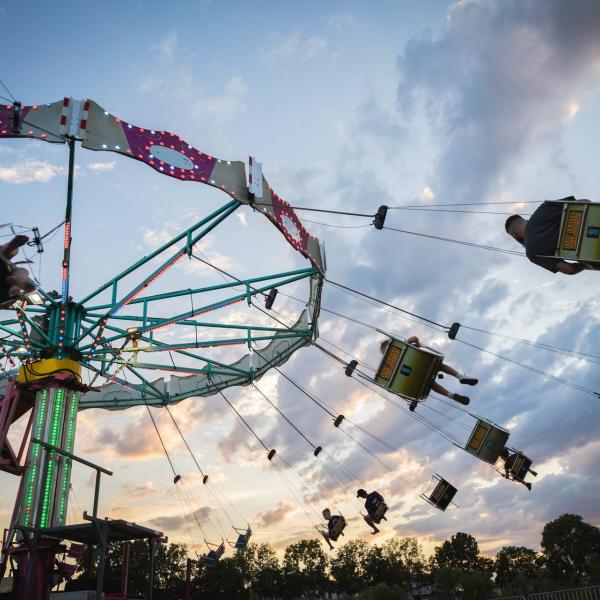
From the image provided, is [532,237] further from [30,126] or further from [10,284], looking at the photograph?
[30,126]

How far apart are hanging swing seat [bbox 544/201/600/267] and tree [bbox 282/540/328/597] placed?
296 ft

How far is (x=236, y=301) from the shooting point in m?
17.4

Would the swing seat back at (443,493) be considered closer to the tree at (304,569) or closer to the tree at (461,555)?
the tree at (304,569)

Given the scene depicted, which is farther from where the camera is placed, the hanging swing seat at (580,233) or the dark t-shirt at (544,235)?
the dark t-shirt at (544,235)

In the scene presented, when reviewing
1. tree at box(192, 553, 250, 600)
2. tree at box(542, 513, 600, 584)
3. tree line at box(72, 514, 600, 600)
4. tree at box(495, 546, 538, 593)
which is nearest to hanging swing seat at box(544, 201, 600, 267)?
tree line at box(72, 514, 600, 600)

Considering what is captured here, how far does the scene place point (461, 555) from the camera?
10169 centimetres

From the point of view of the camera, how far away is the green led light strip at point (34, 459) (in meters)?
13.8

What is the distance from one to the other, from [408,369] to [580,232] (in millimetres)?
5194

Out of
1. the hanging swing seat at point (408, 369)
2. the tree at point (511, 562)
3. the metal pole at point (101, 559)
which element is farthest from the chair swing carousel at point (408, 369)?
the tree at point (511, 562)

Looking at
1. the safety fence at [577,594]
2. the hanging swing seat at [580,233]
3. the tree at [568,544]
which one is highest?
the tree at [568,544]

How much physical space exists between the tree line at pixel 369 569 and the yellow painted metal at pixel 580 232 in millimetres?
57523

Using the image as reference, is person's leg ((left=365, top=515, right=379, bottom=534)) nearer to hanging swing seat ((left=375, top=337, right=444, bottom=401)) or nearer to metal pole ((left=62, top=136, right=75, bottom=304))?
hanging swing seat ((left=375, top=337, right=444, bottom=401))

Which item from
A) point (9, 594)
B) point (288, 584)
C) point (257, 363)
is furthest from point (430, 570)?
point (9, 594)

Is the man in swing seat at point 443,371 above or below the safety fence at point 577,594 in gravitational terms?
above
